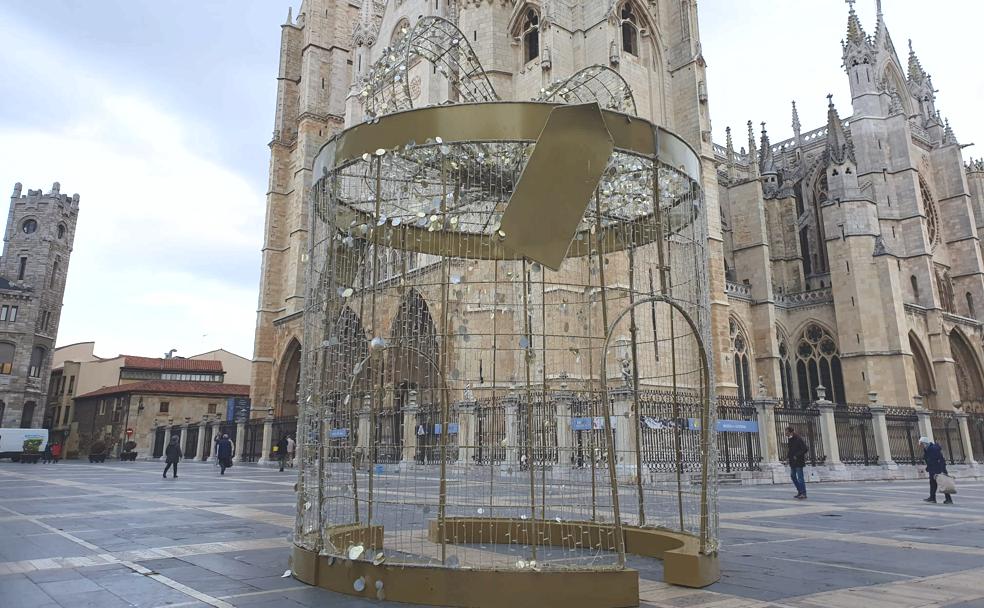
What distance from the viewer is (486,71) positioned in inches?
713

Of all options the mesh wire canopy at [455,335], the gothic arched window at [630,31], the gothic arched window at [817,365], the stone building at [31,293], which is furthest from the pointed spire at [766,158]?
the stone building at [31,293]

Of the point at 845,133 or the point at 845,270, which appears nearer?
the point at 845,270

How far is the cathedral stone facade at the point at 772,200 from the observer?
22328 millimetres

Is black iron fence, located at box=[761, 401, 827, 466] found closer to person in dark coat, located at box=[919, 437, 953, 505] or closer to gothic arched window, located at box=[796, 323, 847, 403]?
person in dark coat, located at box=[919, 437, 953, 505]

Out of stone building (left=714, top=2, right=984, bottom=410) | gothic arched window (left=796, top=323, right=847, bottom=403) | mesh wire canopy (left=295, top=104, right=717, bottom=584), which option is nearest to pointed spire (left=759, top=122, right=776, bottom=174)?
stone building (left=714, top=2, right=984, bottom=410)

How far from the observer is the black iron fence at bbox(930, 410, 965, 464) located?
22.3 metres

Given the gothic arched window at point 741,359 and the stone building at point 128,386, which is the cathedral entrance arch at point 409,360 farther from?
the stone building at point 128,386

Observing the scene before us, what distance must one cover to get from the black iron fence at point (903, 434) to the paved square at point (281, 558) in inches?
495

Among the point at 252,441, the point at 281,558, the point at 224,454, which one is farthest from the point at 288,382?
the point at 281,558

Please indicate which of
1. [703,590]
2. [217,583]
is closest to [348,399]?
[217,583]

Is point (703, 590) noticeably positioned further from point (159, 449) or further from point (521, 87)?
point (159, 449)

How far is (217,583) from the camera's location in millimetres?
3934

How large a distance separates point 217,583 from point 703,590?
305 centimetres

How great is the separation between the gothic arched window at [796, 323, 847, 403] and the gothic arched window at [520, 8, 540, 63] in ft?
57.2
